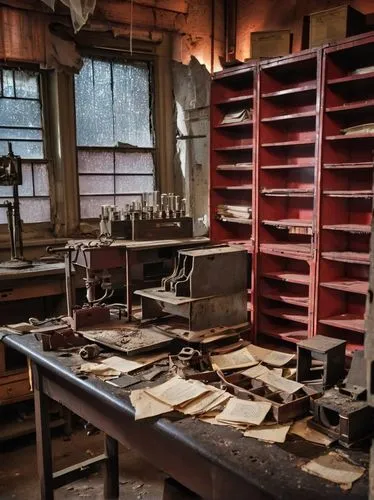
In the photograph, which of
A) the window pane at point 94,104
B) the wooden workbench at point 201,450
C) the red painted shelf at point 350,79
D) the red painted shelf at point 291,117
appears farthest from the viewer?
the window pane at point 94,104

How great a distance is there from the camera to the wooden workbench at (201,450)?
1.26 m

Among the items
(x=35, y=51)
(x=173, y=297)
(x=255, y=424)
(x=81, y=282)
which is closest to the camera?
(x=255, y=424)

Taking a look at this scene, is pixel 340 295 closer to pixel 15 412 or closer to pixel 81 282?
pixel 81 282

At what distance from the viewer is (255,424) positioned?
4.97ft

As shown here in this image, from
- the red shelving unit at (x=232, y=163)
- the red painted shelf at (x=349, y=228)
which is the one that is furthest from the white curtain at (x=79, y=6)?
the red painted shelf at (x=349, y=228)

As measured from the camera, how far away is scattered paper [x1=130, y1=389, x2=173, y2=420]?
1.59 m

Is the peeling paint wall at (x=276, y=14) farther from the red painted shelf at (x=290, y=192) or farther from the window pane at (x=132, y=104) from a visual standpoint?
the red painted shelf at (x=290, y=192)

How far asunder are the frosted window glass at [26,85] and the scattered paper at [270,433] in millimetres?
3093

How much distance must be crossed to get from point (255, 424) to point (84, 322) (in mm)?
1161

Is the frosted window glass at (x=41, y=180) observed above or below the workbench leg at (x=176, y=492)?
above

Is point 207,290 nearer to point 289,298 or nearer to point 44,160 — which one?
point 289,298

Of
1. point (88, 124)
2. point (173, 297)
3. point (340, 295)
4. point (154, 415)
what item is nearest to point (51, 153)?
point (88, 124)

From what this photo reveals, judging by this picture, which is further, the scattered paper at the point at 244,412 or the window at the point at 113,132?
the window at the point at 113,132

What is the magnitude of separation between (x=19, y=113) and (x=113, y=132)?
744 millimetres
